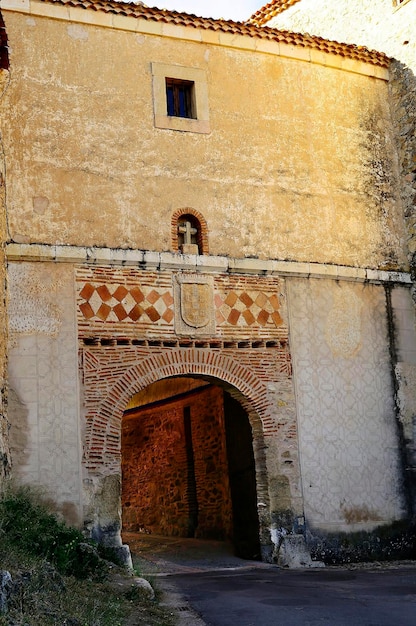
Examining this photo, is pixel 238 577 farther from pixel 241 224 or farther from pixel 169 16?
pixel 169 16

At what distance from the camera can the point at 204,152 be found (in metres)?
11.9

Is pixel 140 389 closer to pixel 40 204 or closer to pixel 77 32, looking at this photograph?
pixel 40 204

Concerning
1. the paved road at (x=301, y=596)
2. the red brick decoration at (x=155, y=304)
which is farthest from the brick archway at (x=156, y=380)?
the paved road at (x=301, y=596)

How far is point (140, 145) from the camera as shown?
11523 mm

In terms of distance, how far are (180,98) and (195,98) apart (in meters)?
0.25

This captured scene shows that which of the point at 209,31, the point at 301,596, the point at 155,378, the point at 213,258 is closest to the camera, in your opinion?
the point at 301,596

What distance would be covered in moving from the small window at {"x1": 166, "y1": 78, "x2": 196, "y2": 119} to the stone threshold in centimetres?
223

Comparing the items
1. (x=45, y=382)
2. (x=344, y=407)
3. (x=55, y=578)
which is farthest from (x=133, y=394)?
(x=55, y=578)

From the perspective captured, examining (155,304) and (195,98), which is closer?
(155,304)

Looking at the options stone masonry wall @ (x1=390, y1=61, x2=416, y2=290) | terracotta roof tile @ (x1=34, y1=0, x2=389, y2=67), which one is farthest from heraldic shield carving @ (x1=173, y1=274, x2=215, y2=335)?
terracotta roof tile @ (x1=34, y1=0, x2=389, y2=67)

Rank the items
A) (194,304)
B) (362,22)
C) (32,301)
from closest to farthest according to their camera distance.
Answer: (32,301), (194,304), (362,22)

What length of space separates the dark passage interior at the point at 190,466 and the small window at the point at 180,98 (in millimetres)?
4243

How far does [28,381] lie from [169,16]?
18.4 feet

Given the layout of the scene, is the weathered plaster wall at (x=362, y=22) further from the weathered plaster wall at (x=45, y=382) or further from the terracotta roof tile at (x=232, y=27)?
the weathered plaster wall at (x=45, y=382)
